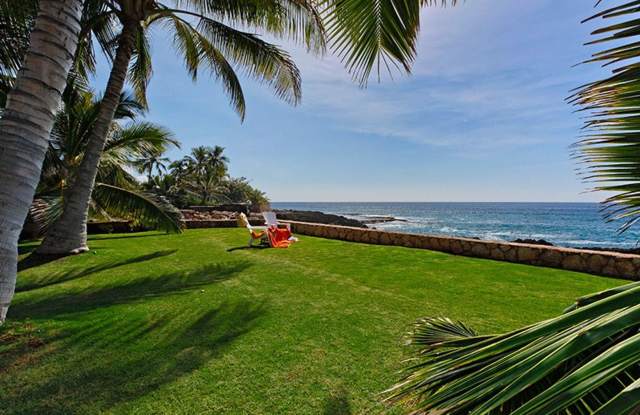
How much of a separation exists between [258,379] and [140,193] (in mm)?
7889

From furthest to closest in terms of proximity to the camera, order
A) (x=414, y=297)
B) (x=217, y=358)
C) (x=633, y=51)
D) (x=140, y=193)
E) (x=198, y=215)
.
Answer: (x=198, y=215), (x=140, y=193), (x=414, y=297), (x=217, y=358), (x=633, y=51)

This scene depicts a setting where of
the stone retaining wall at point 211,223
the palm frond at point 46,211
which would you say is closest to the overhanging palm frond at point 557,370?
the palm frond at point 46,211

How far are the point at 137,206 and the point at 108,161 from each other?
2467 mm

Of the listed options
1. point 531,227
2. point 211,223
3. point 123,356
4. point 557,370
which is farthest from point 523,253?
point 531,227

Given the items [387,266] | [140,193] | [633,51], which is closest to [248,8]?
[140,193]

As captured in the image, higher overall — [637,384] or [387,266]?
[637,384]

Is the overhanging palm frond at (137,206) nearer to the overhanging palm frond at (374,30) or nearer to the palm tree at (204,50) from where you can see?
the palm tree at (204,50)

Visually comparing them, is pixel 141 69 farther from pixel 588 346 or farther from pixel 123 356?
pixel 588 346

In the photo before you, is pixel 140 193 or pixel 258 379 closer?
pixel 258 379

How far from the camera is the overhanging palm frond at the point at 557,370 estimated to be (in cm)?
47

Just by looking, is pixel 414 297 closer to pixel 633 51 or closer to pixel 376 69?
pixel 376 69

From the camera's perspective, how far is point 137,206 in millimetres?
8711

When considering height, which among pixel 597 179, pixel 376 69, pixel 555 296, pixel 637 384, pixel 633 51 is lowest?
pixel 555 296

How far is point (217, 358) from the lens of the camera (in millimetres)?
2994
